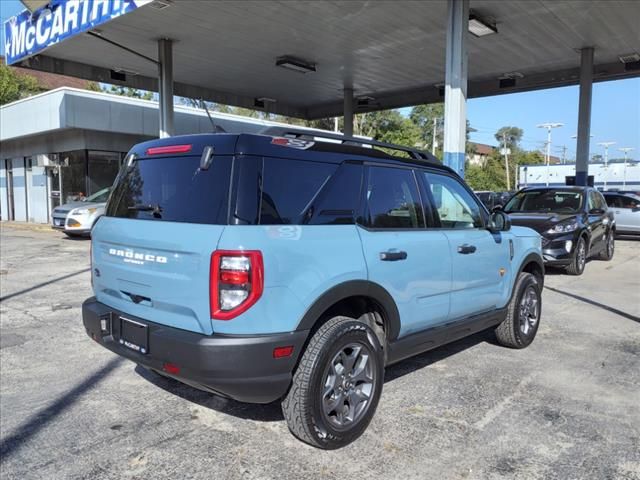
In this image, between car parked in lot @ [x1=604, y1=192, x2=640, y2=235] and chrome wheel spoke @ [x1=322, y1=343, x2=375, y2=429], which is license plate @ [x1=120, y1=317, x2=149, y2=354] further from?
car parked in lot @ [x1=604, y1=192, x2=640, y2=235]

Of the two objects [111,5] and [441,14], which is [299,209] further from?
[441,14]

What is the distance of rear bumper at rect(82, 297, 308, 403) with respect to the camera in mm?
2869

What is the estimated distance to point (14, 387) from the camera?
174 inches

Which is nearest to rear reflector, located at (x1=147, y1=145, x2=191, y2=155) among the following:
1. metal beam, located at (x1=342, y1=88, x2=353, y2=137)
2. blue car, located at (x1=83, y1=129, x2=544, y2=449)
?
blue car, located at (x1=83, y1=129, x2=544, y2=449)

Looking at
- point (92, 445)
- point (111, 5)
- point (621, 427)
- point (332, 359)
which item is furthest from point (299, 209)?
point (111, 5)

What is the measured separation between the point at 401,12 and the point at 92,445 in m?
11.9

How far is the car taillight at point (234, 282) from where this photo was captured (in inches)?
112

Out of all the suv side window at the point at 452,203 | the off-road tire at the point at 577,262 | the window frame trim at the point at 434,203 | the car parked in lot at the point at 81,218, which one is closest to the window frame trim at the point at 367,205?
the window frame trim at the point at 434,203

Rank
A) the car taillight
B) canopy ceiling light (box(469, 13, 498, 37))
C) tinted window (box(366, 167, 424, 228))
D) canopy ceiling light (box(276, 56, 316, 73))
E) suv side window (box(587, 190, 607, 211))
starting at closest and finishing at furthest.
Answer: the car taillight < tinted window (box(366, 167, 424, 228)) < suv side window (box(587, 190, 607, 211)) < canopy ceiling light (box(469, 13, 498, 37)) < canopy ceiling light (box(276, 56, 316, 73))

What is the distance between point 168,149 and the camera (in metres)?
3.51

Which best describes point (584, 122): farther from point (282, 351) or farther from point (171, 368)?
point (171, 368)

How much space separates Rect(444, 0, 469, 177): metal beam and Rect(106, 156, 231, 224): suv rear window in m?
8.63

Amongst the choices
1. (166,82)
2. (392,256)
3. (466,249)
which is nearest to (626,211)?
(166,82)

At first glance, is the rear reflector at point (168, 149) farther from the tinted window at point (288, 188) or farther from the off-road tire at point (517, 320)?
the off-road tire at point (517, 320)
